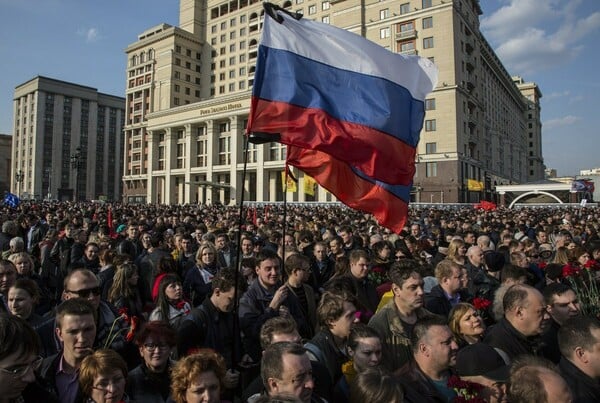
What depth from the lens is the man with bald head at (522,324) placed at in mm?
3430

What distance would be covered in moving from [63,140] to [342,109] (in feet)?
350

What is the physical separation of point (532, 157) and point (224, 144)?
88990mm

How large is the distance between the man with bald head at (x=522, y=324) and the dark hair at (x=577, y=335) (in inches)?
17.0

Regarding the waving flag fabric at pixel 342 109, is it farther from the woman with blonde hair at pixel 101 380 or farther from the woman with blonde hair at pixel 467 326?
the woman with blonde hair at pixel 101 380

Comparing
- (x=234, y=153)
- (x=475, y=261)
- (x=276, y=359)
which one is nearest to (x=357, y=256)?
(x=475, y=261)

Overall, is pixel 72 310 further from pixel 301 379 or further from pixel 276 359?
pixel 301 379

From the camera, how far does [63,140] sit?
3816 inches

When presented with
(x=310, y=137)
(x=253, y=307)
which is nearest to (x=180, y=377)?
(x=253, y=307)

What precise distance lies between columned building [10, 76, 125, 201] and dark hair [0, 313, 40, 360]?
3852 inches

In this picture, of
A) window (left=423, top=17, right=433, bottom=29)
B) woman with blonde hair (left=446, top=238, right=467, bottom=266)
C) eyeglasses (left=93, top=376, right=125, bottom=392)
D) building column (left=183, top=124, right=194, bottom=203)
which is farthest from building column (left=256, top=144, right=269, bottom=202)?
eyeglasses (left=93, top=376, right=125, bottom=392)

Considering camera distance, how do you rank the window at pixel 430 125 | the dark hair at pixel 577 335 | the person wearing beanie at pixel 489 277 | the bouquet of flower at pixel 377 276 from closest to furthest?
the dark hair at pixel 577 335 < the person wearing beanie at pixel 489 277 < the bouquet of flower at pixel 377 276 < the window at pixel 430 125

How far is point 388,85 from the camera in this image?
5543mm

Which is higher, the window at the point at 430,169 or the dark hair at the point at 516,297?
the window at the point at 430,169

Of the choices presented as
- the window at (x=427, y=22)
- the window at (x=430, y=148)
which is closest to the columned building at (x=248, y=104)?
the window at (x=430, y=148)
